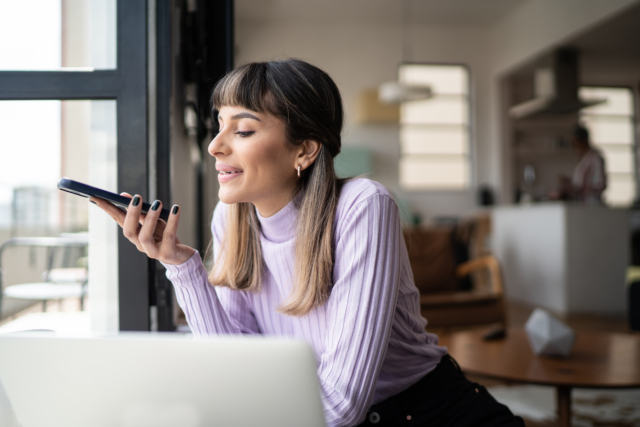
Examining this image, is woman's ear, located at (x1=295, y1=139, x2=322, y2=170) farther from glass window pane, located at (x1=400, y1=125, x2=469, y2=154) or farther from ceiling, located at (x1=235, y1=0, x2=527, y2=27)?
glass window pane, located at (x1=400, y1=125, x2=469, y2=154)

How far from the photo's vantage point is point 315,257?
1.00 metres

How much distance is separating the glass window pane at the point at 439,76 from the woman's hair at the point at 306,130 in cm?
709

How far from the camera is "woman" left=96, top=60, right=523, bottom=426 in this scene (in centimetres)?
90

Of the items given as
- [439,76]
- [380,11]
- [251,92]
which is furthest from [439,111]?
[251,92]

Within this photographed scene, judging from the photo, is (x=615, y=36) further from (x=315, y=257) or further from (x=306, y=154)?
(x=315, y=257)

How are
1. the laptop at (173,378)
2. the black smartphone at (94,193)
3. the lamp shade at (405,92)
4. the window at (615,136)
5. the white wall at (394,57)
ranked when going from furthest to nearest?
the window at (615,136) < the white wall at (394,57) < the lamp shade at (405,92) < the black smartphone at (94,193) < the laptop at (173,378)

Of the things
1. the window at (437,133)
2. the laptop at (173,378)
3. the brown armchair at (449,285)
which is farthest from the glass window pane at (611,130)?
the laptop at (173,378)

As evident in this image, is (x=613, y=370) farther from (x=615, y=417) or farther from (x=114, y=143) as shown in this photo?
(x=114, y=143)

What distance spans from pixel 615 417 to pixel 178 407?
244cm

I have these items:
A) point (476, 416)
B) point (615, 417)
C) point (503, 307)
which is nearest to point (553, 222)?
point (503, 307)

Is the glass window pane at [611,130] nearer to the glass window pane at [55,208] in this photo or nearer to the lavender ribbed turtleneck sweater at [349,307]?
the lavender ribbed turtleneck sweater at [349,307]

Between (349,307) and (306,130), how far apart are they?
1.19 feet

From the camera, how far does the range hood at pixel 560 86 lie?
257 inches

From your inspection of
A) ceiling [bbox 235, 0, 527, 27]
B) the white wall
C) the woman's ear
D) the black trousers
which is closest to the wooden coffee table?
the black trousers
